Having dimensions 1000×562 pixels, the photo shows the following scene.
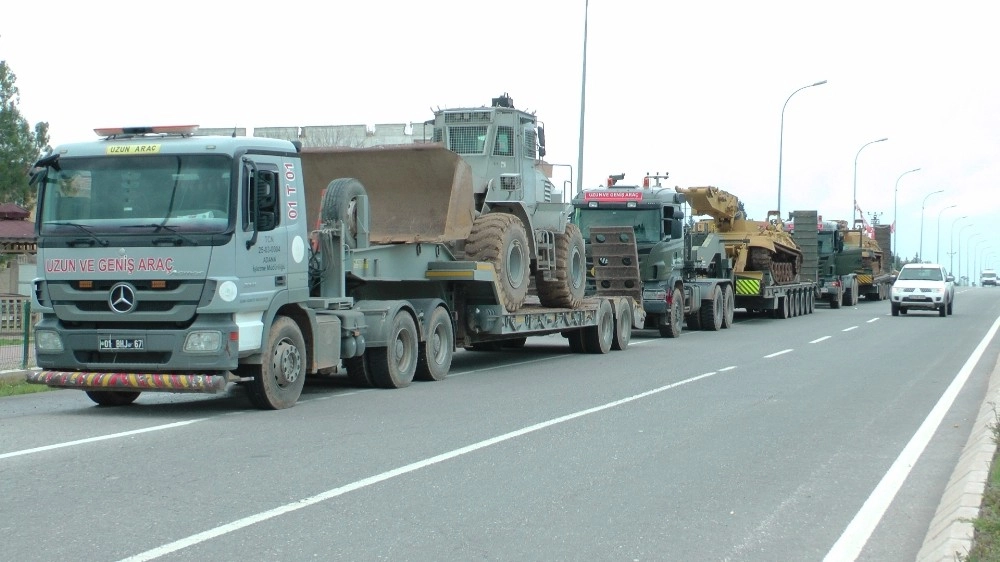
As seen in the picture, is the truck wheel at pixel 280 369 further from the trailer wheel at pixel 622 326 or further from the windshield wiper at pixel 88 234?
the trailer wheel at pixel 622 326

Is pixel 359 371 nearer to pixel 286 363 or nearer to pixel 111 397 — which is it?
pixel 286 363

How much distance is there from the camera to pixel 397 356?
49.4 feet

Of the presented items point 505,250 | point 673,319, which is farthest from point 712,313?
point 505,250

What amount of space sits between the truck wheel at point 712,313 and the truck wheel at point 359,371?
16.1 m

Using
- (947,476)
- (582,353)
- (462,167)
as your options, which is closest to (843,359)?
(582,353)

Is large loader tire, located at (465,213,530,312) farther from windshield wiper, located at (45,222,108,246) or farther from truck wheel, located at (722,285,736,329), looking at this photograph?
truck wheel, located at (722,285,736,329)

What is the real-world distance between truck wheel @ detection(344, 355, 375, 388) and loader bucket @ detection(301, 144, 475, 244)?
1.79 meters

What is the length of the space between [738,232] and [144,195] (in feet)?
86.1

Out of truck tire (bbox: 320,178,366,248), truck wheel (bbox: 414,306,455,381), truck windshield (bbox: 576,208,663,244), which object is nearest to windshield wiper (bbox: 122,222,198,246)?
truck tire (bbox: 320,178,366,248)

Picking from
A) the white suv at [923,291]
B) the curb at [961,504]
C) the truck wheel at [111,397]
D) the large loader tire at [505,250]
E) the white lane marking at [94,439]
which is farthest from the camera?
the white suv at [923,291]

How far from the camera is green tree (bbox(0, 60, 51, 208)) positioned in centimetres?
5462

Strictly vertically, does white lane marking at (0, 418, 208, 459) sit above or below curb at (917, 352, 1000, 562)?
below

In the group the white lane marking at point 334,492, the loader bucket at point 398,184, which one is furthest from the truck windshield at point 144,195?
the loader bucket at point 398,184

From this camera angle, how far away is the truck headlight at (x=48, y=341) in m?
11.8
